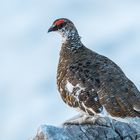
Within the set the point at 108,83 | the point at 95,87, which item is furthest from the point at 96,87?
the point at 108,83

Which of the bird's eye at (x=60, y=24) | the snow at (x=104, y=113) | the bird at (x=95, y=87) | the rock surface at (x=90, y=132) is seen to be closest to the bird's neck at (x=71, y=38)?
the bird's eye at (x=60, y=24)

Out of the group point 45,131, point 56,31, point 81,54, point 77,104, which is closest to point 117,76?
point 77,104

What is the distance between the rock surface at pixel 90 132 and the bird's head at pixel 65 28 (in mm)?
3876

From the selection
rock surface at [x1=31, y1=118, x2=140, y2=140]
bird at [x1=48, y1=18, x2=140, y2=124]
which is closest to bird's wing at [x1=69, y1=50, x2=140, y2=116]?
bird at [x1=48, y1=18, x2=140, y2=124]

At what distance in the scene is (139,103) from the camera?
621 centimetres

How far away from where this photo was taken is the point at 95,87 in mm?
6691

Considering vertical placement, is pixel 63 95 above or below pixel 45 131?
above

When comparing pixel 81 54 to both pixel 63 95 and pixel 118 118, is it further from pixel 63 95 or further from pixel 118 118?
pixel 118 118

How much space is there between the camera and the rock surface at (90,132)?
423 centimetres

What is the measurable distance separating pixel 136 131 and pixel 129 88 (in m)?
1.98

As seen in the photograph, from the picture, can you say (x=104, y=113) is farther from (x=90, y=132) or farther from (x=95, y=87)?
(x=90, y=132)

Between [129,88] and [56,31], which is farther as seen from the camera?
[56,31]

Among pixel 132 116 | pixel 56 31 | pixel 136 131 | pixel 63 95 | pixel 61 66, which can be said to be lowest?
pixel 136 131

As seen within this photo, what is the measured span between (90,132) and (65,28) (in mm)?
4211
